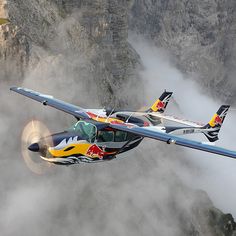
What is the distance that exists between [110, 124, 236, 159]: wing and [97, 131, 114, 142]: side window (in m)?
0.78

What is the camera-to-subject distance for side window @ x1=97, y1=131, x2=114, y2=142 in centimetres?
2769

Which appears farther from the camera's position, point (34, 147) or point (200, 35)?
point (200, 35)

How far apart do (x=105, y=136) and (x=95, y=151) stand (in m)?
1.33

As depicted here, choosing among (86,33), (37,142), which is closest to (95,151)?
(37,142)

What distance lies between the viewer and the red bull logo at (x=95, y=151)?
27.4 meters

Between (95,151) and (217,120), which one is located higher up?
(95,151)

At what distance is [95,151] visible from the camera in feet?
90.8

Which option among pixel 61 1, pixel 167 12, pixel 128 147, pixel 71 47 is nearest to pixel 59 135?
pixel 128 147

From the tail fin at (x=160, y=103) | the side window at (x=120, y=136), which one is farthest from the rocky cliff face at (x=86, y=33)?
the side window at (x=120, y=136)

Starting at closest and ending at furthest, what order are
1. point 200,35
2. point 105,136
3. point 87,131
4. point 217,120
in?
1. point 87,131
2. point 105,136
3. point 217,120
4. point 200,35

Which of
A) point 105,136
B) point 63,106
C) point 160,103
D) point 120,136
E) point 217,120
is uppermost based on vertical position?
point 105,136

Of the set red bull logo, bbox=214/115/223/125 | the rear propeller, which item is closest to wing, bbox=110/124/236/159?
the rear propeller

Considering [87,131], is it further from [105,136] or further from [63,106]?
[63,106]

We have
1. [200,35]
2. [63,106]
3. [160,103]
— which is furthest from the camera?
[200,35]
